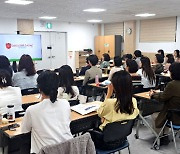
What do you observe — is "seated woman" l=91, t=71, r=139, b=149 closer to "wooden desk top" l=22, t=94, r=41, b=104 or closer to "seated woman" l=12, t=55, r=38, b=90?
"wooden desk top" l=22, t=94, r=41, b=104

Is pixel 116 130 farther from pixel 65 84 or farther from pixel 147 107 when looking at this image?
pixel 147 107

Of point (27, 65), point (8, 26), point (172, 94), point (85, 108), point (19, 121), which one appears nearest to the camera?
point (19, 121)

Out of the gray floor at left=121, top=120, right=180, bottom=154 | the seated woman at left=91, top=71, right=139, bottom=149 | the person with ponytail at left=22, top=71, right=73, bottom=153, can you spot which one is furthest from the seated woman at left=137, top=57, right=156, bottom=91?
the person with ponytail at left=22, top=71, right=73, bottom=153

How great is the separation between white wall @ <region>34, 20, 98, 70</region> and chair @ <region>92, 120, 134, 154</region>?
897 centimetres

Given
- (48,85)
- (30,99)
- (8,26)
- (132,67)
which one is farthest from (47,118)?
(8,26)

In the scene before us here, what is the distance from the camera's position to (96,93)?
213 inches

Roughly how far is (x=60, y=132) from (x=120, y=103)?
2.27ft

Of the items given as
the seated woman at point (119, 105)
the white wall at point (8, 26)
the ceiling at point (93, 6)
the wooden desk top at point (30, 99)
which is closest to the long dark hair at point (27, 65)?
the wooden desk top at point (30, 99)

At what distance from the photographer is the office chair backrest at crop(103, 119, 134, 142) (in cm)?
229

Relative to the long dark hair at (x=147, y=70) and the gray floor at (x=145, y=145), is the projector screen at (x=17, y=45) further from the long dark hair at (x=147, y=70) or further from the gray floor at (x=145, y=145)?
the gray floor at (x=145, y=145)

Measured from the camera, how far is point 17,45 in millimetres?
7984

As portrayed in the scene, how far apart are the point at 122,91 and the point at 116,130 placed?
0.39 metres

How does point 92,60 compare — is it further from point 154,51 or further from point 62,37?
point 62,37

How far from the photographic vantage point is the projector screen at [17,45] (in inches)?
306
